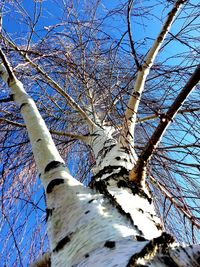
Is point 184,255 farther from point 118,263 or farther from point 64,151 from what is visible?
point 64,151

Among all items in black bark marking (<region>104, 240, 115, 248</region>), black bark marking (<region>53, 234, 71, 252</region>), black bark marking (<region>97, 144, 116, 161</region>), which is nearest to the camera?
black bark marking (<region>104, 240, 115, 248</region>)

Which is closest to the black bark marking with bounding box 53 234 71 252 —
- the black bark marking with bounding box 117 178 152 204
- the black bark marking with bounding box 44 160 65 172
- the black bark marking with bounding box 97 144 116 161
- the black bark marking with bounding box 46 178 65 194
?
the black bark marking with bounding box 46 178 65 194

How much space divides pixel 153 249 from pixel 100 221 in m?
0.27

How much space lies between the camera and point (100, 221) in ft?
3.59

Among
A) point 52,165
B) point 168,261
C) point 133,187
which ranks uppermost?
point 52,165

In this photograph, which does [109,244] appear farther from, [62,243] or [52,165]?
[52,165]

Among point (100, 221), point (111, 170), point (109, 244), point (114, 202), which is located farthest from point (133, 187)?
point (109, 244)

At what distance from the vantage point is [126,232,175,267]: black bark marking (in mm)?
802

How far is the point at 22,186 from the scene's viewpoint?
293 cm

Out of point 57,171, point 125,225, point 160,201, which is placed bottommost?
point 125,225

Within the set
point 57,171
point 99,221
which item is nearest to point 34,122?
point 57,171

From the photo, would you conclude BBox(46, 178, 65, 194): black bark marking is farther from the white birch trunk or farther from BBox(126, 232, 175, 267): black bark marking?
BBox(126, 232, 175, 267): black bark marking

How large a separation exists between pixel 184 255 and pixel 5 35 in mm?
2431

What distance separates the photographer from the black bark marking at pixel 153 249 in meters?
0.80
